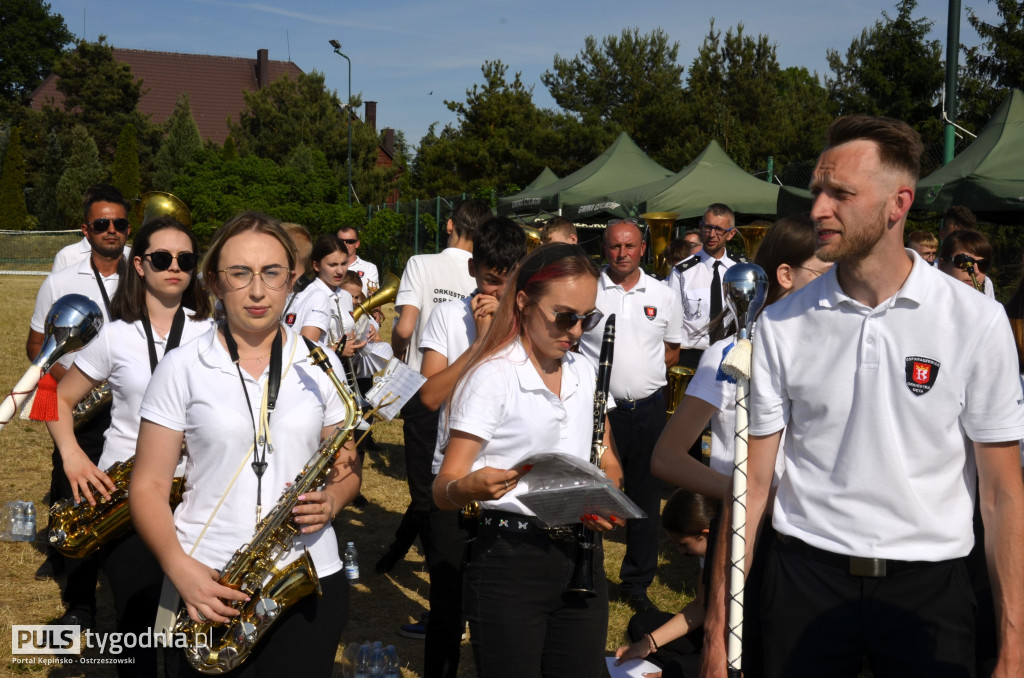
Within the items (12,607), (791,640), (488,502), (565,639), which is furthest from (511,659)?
(12,607)

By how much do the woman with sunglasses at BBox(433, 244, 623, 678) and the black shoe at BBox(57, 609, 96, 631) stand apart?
314cm

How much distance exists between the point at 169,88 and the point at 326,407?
7353 cm

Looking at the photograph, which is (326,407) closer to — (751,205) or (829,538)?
(829,538)

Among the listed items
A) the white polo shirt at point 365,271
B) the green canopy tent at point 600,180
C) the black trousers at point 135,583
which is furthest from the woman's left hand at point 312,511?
the green canopy tent at point 600,180

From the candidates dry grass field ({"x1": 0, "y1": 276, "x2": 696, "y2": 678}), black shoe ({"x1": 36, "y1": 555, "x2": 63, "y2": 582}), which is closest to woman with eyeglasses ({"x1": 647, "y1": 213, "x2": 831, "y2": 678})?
dry grass field ({"x1": 0, "y1": 276, "x2": 696, "y2": 678})

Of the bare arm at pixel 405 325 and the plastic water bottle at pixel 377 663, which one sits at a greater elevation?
the bare arm at pixel 405 325

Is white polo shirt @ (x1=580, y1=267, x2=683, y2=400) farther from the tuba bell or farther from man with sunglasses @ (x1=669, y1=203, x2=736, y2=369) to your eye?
the tuba bell

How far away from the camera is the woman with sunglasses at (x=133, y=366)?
3686mm

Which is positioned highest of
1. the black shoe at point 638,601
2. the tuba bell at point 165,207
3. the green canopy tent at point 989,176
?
the green canopy tent at point 989,176

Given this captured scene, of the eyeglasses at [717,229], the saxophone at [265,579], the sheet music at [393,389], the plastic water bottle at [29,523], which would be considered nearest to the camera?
the saxophone at [265,579]

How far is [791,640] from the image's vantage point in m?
2.69

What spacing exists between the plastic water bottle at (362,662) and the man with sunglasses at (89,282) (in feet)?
5.27

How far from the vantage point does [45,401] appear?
3.14m

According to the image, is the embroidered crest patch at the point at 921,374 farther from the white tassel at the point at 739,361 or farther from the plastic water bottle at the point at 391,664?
the plastic water bottle at the point at 391,664
